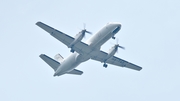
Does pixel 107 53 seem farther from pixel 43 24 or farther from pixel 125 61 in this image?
pixel 43 24

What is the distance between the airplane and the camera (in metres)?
54.4

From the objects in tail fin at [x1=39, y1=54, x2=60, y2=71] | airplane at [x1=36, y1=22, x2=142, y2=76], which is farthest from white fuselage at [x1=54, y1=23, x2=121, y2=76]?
tail fin at [x1=39, y1=54, x2=60, y2=71]

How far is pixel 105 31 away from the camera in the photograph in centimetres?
5434

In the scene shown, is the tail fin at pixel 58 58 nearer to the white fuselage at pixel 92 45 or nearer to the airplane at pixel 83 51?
the airplane at pixel 83 51

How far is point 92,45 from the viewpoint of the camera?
5544cm

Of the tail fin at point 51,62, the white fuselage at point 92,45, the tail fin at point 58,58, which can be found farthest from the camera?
the tail fin at point 58,58

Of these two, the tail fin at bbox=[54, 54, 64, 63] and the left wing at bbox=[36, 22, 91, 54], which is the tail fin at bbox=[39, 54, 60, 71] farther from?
the left wing at bbox=[36, 22, 91, 54]

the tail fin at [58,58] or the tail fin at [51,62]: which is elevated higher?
the tail fin at [58,58]

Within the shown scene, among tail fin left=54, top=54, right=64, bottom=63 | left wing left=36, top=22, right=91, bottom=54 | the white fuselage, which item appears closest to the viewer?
left wing left=36, top=22, right=91, bottom=54

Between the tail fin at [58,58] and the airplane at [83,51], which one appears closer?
the airplane at [83,51]

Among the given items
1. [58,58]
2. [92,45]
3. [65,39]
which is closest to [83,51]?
[92,45]

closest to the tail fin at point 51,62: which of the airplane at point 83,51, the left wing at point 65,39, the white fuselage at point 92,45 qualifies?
the airplane at point 83,51

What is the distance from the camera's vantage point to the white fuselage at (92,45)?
5431 cm

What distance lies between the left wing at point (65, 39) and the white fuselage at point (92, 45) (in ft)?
2.85
